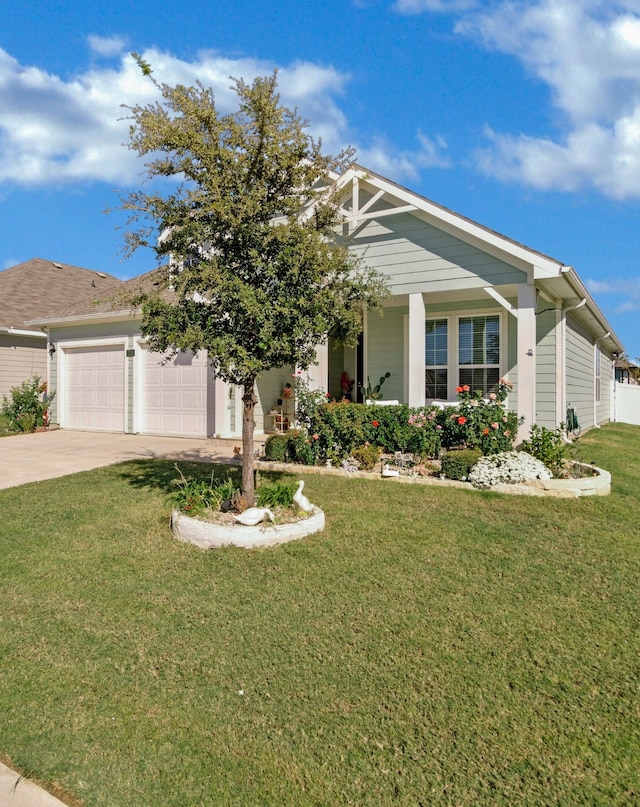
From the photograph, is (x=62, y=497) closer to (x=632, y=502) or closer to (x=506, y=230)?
(x=632, y=502)

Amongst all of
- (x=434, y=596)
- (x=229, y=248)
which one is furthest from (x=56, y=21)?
(x=434, y=596)

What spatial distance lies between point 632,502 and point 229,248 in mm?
6009

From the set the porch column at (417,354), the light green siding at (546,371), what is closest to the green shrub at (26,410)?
the porch column at (417,354)

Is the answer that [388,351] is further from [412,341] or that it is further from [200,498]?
[200,498]

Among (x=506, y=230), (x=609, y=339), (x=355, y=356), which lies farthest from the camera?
→ (x=609, y=339)

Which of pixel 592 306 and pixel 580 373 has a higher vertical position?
pixel 592 306

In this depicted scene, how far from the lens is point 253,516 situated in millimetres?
4930

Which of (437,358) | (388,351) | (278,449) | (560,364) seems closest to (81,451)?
(278,449)

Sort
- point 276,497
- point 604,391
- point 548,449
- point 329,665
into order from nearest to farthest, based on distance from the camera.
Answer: point 329,665 < point 276,497 < point 548,449 < point 604,391

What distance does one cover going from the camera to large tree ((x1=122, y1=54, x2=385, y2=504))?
16.1 feet

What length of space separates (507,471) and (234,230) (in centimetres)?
472

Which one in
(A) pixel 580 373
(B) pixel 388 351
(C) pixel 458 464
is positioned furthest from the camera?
(A) pixel 580 373

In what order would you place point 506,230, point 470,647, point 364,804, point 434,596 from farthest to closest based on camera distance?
point 506,230 → point 434,596 → point 470,647 → point 364,804

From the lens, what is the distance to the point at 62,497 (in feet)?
21.6
